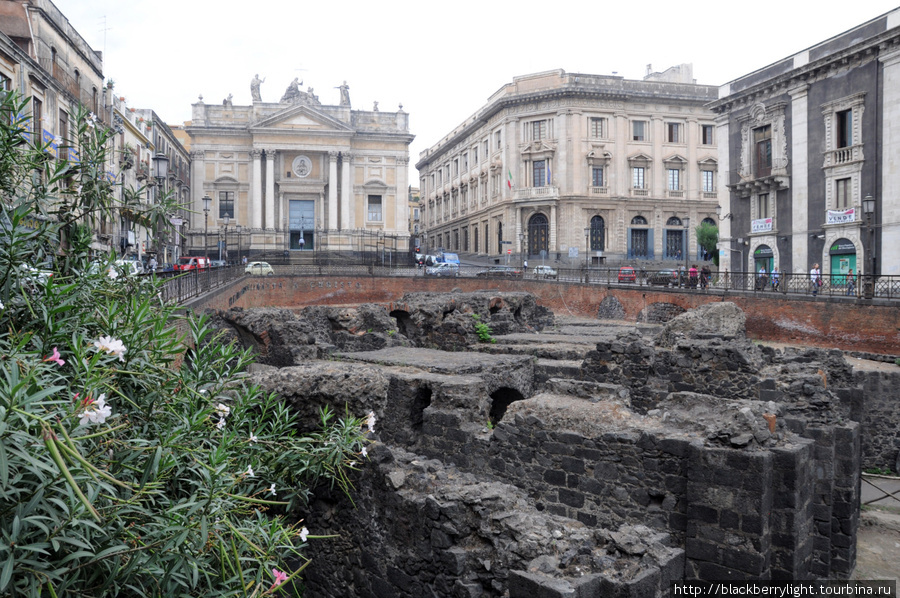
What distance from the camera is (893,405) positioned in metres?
14.9

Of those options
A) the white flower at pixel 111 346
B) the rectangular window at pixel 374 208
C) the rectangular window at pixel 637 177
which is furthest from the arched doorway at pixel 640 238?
the white flower at pixel 111 346

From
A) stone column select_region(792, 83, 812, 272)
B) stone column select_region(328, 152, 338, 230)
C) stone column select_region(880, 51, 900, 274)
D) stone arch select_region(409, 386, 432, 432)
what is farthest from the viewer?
stone column select_region(328, 152, 338, 230)

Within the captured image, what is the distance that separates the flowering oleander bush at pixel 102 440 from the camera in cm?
272

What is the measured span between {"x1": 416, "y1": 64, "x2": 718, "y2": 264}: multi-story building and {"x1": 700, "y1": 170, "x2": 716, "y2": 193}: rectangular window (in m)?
0.08

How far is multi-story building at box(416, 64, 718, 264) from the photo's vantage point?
167ft

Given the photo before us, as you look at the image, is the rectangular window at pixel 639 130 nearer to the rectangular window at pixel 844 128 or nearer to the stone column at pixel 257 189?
the rectangular window at pixel 844 128

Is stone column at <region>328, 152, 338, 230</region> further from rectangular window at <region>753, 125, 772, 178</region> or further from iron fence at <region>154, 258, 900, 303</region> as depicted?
rectangular window at <region>753, 125, 772, 178</region>

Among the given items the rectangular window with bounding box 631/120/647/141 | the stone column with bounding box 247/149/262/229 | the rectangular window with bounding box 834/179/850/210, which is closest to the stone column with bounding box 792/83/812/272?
the rectangular window with bounding box 834/179/850/210

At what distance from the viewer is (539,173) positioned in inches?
2077

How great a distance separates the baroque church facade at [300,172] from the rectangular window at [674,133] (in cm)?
2130

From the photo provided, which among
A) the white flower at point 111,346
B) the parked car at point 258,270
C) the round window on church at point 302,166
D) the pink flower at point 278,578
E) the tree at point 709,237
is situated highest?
the round window on church at point 302,166

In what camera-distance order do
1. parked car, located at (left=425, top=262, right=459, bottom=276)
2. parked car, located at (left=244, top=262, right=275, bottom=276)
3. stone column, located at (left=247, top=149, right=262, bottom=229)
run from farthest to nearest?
stone column, located at (left=247, top=149, right=262, bottom=229), parked car, located at (left=425, top=262, right=459, bottom=276), parked car, located at (left=244, top=262, right=275, bottom=276)

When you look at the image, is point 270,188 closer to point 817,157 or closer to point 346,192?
point 346,192

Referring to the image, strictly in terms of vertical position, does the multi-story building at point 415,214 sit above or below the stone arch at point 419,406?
above
